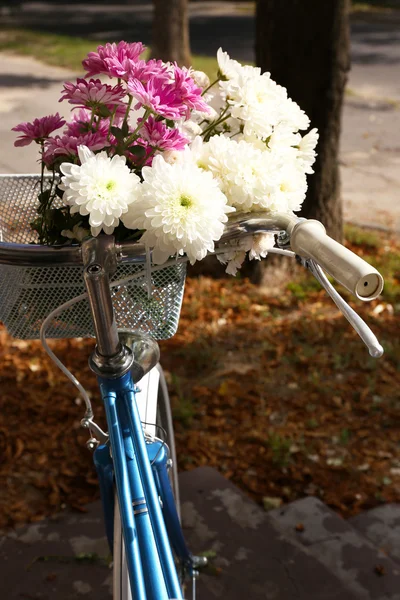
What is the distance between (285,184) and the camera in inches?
60.3

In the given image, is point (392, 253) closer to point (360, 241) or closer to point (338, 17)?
point (360, 241)

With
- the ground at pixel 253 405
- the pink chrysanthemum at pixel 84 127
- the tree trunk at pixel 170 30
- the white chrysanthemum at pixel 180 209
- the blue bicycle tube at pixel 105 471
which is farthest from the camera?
the tree trunk at pixel 170 30

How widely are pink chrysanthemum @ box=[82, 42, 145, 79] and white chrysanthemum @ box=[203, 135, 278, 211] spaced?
0.23 metres

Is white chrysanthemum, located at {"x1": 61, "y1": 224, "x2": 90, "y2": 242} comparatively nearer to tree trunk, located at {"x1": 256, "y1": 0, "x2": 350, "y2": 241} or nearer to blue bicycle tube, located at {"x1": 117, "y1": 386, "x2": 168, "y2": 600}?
blue bicycle tube, located at {"x1": 117, "y1": 386, "x2": 168, "y2": 600}

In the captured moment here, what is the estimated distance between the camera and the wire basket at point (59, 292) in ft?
5.37

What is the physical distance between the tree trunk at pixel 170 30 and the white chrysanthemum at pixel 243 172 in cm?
890

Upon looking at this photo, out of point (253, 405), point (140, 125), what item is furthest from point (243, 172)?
point (253, 405)

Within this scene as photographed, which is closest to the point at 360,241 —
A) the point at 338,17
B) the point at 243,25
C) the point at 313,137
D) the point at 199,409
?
the point at 338,17

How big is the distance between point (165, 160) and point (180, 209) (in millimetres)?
175

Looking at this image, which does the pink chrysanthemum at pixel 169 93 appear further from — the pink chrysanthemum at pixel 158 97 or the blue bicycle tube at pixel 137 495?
the blue bicycle tube at pixel 137 495

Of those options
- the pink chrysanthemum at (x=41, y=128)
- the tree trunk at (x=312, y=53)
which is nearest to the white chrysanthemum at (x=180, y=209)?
the pink chrysanthemum at (x=41, y=128)

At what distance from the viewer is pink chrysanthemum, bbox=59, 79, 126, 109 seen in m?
1.51

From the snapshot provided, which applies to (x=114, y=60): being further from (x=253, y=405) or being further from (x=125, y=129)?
(x=253, y=405)

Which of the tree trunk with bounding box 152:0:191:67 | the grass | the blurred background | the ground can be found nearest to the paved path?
the blurred background
